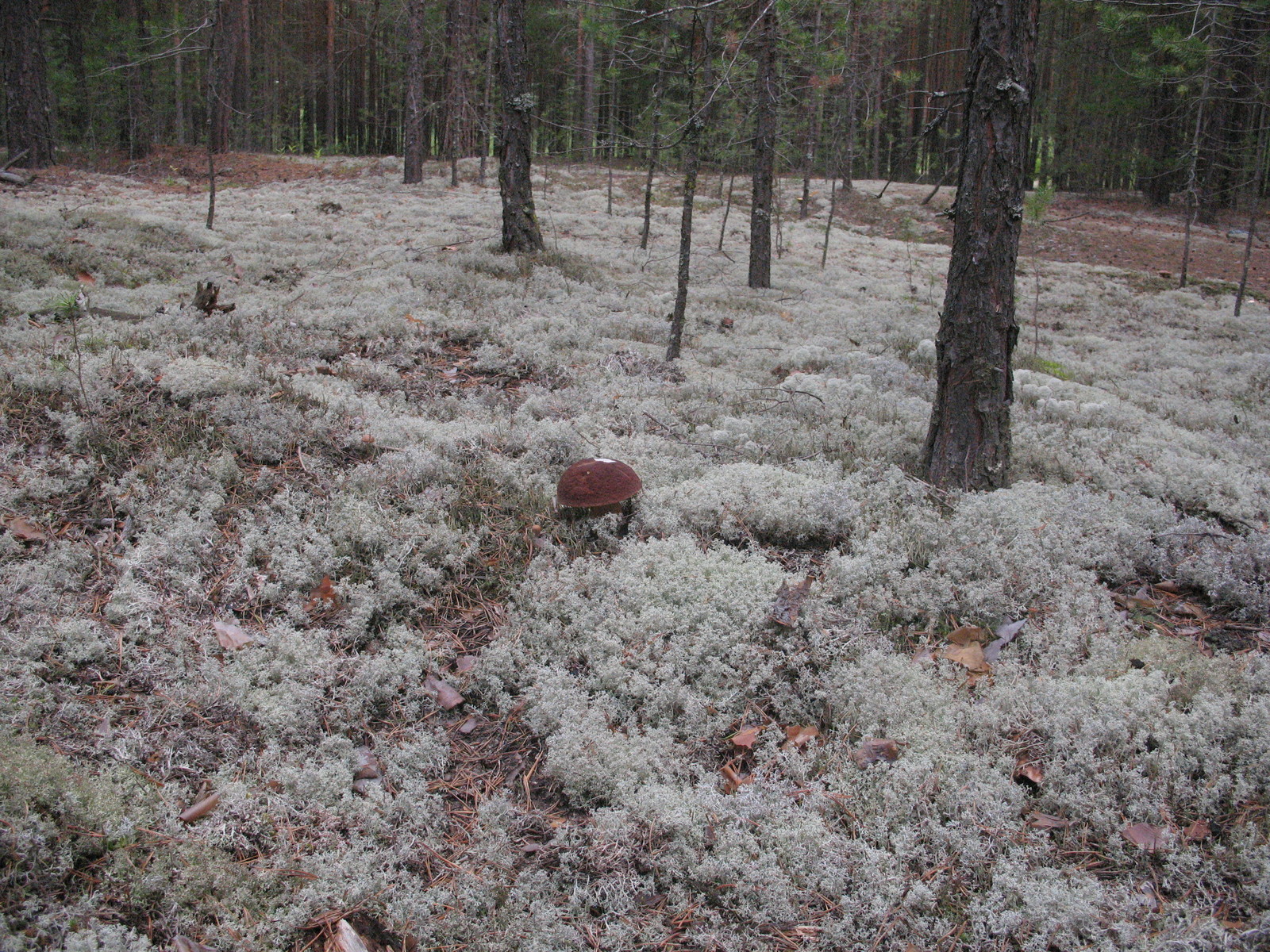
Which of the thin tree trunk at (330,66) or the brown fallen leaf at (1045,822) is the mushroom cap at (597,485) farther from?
the thin tree trunk at (330,66)

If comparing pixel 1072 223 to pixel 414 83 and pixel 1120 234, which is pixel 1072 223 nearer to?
pixel 1120 234

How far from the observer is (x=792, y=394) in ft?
21.8

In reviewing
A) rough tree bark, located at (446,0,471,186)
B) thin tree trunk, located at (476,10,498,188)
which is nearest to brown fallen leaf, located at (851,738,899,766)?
thin tree trunk, located at (476,10,498,188)

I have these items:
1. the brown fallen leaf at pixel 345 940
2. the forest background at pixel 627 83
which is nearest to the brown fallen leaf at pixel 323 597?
the brown fallen leaf at pixel 345 940

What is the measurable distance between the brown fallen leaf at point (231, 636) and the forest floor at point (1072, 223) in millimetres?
15887

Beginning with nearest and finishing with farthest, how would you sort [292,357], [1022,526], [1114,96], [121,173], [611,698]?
[611,698] < [1022,526] < [292,357] < [121,173] < [1114,96]

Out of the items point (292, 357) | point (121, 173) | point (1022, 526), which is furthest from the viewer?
point (121, 173)

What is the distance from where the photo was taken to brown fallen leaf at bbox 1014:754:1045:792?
282cm

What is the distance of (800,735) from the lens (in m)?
3.17

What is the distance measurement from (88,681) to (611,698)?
2.36 meters

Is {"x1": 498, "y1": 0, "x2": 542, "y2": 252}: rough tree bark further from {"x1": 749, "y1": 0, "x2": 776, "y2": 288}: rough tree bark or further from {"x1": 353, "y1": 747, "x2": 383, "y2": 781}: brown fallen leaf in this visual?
{"x1": 353, "y1": 747, "x2": 383, "y2": 781}: brown fallen leaf

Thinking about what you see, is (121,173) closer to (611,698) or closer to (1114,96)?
(611,698)

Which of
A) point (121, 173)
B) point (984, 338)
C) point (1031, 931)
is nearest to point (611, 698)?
point (1031, 931)

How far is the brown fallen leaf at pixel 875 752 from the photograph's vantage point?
2.96 meters
